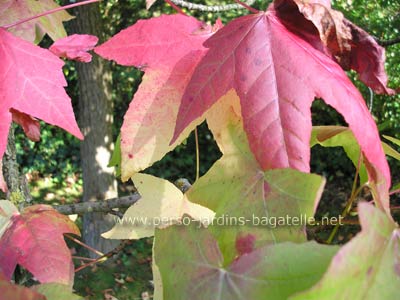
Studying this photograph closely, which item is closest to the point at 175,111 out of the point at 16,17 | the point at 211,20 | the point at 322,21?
the point at 322,21

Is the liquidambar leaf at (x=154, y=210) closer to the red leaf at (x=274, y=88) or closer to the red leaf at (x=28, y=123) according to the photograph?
the red leaf at (x=274, y=88)

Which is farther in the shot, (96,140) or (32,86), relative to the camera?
(96,140)

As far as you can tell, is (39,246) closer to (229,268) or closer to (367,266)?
(229,268)

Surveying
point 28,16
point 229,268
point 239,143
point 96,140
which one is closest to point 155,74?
point 239,143

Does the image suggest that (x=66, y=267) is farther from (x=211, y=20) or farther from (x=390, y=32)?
(x=211, y=20)

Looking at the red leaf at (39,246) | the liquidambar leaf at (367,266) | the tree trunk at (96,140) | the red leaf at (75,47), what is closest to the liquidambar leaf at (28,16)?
the red leaf at (75,47)

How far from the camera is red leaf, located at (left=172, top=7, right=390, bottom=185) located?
465 millimetres

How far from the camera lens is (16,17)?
959mm

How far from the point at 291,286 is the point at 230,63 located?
0.25m

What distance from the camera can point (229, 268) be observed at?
1.46 feet

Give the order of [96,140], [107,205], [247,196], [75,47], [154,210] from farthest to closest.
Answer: [96,140] < [107,205] < [75,47] < [154,210] < [247,196]

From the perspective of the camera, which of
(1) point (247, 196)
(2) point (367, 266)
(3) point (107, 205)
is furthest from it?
(3) point (107, 205)

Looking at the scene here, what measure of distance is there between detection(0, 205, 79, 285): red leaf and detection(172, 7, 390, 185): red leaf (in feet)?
0.75

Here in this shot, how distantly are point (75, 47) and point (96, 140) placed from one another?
394 cm
